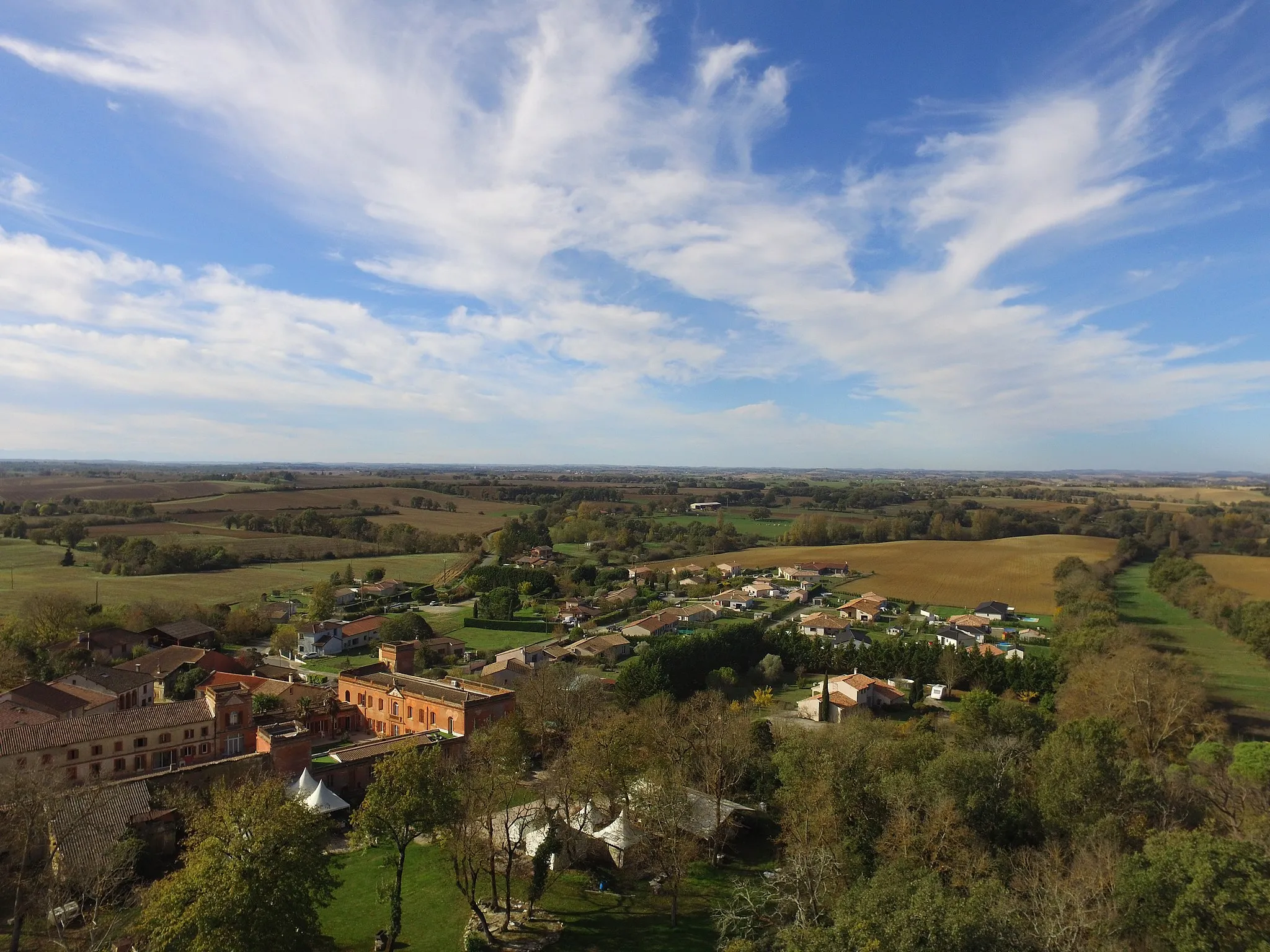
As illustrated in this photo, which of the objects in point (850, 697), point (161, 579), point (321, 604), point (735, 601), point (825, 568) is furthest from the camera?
point (825, 568)

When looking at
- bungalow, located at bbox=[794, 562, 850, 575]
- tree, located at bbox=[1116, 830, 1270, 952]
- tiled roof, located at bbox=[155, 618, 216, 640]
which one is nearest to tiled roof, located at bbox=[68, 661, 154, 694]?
tiled roof, located at bbox=[155, 618, 216, 640]

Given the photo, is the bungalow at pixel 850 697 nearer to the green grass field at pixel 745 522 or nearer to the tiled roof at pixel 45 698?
the tiled roof at pixel 45 698

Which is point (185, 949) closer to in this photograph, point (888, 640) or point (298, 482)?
point (888, 640)

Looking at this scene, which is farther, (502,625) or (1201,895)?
(502,625)

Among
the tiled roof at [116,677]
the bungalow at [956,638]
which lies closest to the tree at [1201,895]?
the bungalow at [956,638]

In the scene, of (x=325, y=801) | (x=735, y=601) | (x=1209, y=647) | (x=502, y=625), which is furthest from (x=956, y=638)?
(x=325, y=801)

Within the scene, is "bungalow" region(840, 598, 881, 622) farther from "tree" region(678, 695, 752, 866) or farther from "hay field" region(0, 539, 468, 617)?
"hay field" region(0, 539, 468, 617)

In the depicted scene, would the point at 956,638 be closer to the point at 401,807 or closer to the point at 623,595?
the point at 623,595
